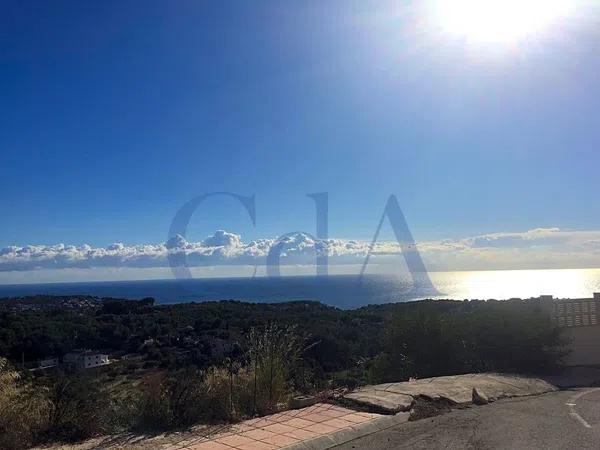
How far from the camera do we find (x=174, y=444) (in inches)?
184

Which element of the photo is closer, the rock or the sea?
the rock

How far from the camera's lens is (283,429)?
525cm

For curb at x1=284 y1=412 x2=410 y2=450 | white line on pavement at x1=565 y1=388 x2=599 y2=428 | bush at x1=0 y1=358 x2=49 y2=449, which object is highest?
bush at x1=0 y1=358 x2=49 y2=449

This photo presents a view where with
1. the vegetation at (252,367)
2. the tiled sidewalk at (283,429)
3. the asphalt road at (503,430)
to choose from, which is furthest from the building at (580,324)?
the tiled sidewalk at (283,429)

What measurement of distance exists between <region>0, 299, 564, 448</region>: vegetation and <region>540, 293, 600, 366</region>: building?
2.12 feet

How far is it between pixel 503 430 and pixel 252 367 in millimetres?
3008

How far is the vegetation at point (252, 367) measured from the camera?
17.3 ft

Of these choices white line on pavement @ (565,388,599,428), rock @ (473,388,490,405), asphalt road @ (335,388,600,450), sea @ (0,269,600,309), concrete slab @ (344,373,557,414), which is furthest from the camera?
sea @ (0,269,600,309)

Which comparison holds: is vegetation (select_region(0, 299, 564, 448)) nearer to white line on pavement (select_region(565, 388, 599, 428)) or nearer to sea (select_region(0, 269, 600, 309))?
white line on pavement (select_region(565, 388, 599, 428))

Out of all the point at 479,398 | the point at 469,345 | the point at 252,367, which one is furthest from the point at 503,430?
the point at 469,345

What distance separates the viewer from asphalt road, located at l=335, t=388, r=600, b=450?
4906 millimetres

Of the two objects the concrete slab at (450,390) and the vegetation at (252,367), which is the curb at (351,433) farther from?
the vegetation at (252,367)

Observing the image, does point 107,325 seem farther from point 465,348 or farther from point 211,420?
point 211,420

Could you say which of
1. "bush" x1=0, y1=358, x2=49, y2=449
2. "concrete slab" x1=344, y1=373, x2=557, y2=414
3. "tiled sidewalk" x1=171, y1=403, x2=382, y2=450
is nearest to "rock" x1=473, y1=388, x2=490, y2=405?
"concrete slab" x1=344, y1=373, x2=557, y2=414
